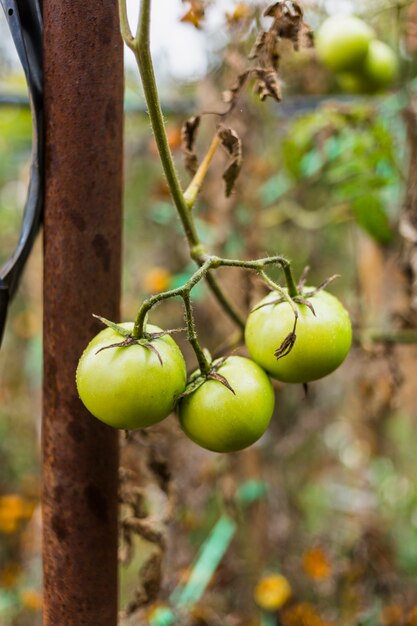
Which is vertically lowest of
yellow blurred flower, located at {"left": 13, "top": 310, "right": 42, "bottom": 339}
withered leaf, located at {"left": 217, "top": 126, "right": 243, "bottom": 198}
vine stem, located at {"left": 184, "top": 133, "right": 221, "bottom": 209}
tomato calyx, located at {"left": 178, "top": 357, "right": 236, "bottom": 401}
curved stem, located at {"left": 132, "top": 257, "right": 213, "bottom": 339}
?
yellow blurred flower, located at {"left": 13, "top": 310, "right": 42, "bottom": 339}

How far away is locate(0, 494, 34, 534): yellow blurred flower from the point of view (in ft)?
7.72

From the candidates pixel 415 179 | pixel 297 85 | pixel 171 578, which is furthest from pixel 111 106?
pixel 297 85

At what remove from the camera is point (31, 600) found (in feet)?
6.62

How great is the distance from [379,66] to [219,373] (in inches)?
47.8

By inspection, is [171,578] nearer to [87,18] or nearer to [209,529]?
[209,529]

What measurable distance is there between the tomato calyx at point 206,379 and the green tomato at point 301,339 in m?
0.04

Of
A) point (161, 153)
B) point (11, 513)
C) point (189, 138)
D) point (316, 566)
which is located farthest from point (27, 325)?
point (161, 153)

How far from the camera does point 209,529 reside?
7.96ft

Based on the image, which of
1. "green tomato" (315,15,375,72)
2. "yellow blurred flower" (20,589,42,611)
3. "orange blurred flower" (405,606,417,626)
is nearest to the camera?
"green tomato" (315,15,375,72)

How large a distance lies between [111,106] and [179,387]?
32cm

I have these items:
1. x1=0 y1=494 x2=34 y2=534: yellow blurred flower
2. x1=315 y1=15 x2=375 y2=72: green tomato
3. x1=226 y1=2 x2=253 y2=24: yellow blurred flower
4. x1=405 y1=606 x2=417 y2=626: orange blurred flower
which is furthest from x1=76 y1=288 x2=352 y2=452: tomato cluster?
x1=0 y1=494 x2=34 y2=534: yellow blurred flower

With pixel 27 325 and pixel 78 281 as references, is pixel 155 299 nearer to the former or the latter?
pixel 78 281

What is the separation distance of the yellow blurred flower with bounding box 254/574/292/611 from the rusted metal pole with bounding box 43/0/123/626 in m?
1.25

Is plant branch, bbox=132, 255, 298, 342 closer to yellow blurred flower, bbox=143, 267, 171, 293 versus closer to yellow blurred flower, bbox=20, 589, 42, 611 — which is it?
yellow blurred flower, bbox=143, 267, 171, 293
